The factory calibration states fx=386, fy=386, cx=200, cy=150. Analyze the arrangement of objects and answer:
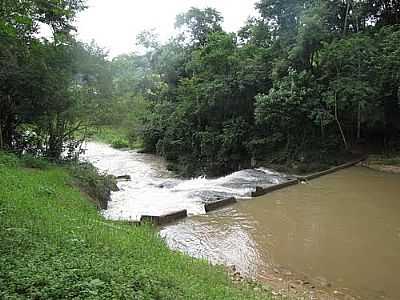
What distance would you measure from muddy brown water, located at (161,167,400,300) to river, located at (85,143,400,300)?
0.06 feet

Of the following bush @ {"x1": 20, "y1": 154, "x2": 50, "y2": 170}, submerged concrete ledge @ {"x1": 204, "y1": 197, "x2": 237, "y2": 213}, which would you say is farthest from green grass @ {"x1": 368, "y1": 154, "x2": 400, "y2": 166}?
bush @ {"x1": 20, "y1": 154, "x2": 50, "y2": 170}

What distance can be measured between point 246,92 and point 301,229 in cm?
1532

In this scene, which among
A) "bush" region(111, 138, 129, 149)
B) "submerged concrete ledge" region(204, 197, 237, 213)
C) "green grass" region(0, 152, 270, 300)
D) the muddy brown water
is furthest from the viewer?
"bush" region(111, 138, 129, 149)

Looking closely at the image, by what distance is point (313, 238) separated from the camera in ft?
29.1

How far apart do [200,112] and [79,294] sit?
22922mm

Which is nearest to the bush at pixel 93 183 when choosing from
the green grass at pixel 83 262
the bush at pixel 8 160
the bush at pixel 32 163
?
the bush at pixel 32 163

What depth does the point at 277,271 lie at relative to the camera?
704 cm

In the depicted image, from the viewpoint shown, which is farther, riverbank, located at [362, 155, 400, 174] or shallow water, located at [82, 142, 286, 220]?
riverbank, located at [362, 155, 400, 174]

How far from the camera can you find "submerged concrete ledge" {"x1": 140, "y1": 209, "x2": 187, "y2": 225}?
9547 millimetres

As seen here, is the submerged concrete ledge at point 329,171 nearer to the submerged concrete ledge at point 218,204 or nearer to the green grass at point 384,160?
the green grass at point 384,160

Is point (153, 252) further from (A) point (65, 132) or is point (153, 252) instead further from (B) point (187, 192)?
(A) point (65, 132)

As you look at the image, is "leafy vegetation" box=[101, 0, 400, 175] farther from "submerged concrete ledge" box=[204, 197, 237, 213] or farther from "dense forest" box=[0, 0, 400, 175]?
"submerged concrete ledge" box=[204, 197, 237, 213]

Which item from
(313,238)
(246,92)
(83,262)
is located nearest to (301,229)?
(313,238)

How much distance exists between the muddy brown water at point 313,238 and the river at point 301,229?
0.02 m
